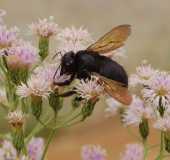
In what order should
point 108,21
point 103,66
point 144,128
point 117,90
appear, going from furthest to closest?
point 108,21 → point 144,128 → point 103,66 → point 117,90

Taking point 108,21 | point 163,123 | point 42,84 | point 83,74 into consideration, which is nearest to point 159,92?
point 163,123

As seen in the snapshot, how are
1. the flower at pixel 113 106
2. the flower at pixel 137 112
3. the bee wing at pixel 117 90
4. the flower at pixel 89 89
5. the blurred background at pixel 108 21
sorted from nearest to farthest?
the bee wing at pixel 117 90
the flower at pixel 89 89
the flower at pixel 137 112
the flower at pixel 113 106
the blurred background at pixel 108 21

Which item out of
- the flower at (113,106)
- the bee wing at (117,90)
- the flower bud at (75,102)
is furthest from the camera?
the flower at (113,106)

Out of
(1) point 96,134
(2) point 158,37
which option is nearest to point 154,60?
(2) point 158,37

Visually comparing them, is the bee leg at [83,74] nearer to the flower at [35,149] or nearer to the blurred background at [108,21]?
the flower at [35,149]

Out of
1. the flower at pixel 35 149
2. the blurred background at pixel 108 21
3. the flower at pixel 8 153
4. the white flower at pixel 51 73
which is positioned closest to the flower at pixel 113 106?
the flower at pixel 35 149

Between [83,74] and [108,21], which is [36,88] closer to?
[83,74]

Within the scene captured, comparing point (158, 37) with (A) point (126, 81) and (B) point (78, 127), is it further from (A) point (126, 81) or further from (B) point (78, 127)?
(A) point (126, 81)
